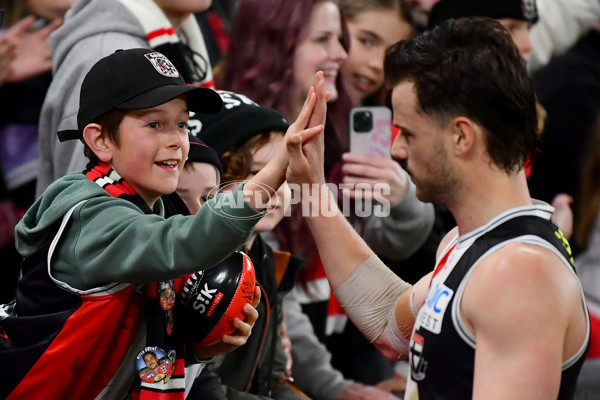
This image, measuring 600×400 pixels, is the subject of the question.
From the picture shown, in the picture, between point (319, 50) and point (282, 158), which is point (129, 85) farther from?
point (319, 50)

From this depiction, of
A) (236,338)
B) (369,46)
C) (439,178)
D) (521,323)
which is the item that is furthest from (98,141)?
(369,46)

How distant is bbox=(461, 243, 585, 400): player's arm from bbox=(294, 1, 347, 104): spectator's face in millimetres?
2113

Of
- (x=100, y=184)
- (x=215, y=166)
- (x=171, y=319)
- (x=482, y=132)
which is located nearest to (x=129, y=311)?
(x=171, y=319)

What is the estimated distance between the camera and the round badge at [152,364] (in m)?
2.32

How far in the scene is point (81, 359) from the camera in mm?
2314

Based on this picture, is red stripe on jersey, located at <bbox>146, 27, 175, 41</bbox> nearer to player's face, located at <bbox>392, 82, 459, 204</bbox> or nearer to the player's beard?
player's face, located at <bbox>392, 82, 459, 204</bbox>

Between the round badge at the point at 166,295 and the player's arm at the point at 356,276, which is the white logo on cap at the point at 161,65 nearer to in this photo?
the player's arm at the point at 356,276

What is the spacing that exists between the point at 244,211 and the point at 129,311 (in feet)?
1.57

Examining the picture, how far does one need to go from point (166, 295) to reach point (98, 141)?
43 centimetres

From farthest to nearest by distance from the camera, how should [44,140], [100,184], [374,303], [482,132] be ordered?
Answer: [44,140]
[374,303]
[100,184]
[482,132]

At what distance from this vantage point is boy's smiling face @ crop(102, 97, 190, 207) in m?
2.34

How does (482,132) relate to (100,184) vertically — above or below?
above

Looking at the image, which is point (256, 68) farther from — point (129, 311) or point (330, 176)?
point (129, 311)

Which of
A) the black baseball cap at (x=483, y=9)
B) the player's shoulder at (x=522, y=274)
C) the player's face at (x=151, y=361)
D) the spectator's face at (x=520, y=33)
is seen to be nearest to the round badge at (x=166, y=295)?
the player's face at (x=151, y=361)
